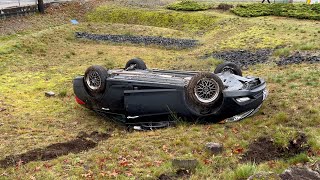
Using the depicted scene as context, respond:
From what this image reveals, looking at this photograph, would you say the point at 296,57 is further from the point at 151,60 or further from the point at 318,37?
the point at 151,60

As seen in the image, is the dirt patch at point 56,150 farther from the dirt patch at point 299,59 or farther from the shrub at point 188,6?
the shrub at point 188,6

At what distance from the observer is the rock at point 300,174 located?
16.4ft

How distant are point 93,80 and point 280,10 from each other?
2079cm

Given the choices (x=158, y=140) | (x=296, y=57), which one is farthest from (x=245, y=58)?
(x=158, y=140)

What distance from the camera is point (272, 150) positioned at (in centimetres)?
711

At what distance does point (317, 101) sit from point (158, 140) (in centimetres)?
434

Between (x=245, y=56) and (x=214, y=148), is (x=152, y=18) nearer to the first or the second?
(x=245, y=56)

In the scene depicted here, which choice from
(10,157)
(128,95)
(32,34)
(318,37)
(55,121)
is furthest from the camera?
(32,34)

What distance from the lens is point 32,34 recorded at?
22.0 meters

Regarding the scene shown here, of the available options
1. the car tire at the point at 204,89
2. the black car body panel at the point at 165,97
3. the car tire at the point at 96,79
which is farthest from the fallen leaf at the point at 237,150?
the car tire at the point at 96,79

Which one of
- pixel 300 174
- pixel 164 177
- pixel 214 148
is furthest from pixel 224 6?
pixel 300 174

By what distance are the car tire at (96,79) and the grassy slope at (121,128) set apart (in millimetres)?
1058

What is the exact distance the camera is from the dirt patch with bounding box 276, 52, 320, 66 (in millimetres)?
14374

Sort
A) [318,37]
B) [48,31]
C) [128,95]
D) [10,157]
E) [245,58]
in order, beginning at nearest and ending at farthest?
1. [10,157]
2. [128,95]
3. [245,58]
4. [318,37]
5. [48,31]
